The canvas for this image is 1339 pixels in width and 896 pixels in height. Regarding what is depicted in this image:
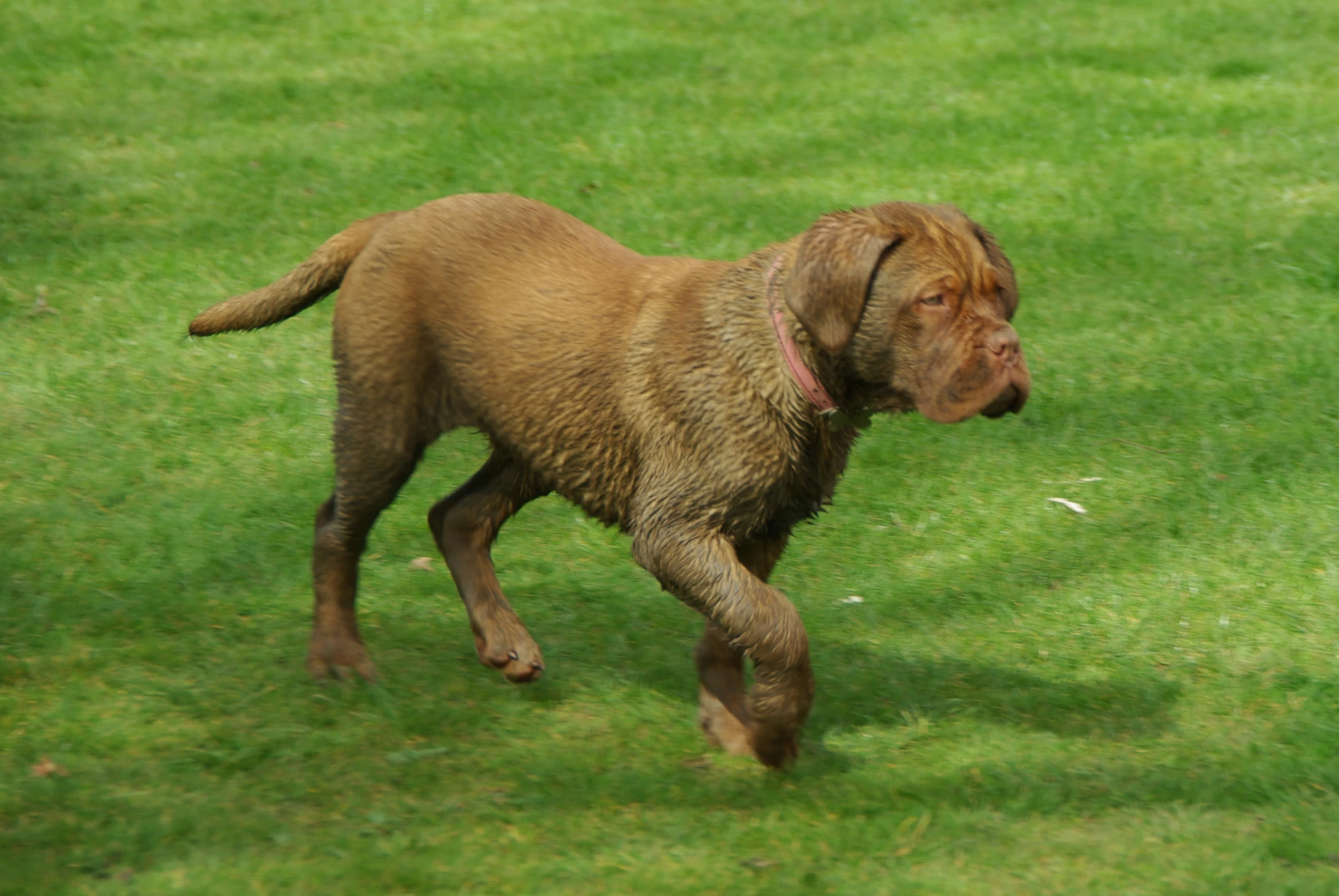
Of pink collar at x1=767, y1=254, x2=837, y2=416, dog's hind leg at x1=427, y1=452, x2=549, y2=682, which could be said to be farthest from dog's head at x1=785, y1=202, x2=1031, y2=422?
dog's hind leg at x1=427, y1=452, x2=549, y2=682

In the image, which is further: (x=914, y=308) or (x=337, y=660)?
(x=337, y=660)

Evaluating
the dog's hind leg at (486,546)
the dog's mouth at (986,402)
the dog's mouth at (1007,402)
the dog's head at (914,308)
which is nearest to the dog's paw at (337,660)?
the dog's hind leg at (486,546)

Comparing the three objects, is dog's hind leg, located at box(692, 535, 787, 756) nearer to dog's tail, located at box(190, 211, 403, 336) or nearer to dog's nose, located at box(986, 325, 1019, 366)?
dog's nose, located at box(986, 325, 1019, 366)

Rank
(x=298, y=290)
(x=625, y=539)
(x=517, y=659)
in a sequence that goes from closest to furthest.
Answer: (x=517, y=659), (x=298, y=290), (x=625, y=539)

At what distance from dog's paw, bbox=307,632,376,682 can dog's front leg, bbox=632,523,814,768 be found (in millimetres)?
1256

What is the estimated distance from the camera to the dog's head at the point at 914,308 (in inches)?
167

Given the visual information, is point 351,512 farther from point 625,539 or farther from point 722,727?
point 625,539

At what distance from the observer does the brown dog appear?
435cm

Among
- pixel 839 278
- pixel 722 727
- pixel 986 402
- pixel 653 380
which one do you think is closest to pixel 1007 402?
pixel 986 402

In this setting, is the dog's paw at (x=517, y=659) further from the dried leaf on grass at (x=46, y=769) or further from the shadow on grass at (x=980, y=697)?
the dried leaf on grass at (x=46, y=769)

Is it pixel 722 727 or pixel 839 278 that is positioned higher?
pixel 839 278

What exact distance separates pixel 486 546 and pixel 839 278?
189 cm

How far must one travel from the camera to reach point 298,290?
17.9 ft

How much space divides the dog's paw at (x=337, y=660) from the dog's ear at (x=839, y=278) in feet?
6.78
